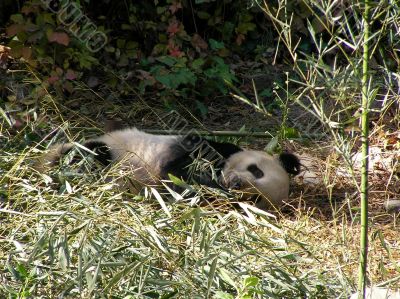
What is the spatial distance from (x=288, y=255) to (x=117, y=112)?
317 cm

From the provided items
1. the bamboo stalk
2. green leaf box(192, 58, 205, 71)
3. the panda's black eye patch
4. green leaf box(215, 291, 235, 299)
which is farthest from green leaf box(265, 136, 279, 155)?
the bamboo stalk

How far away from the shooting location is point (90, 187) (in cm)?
375

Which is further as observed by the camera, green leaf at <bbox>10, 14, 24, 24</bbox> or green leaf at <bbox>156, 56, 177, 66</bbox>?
green leaf at <bbox>156, 56, 177, 66</bbox>

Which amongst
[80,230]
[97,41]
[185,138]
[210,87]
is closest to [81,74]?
[97,41]

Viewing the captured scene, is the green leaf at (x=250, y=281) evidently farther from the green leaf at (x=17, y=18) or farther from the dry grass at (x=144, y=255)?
the green leaf at (x=17, y=18)

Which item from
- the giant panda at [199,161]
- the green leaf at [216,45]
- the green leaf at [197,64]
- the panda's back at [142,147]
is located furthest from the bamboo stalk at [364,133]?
the green leaf at [216,45]

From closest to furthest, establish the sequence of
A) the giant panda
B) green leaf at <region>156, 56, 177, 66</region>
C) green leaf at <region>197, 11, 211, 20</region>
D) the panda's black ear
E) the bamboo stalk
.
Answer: the bamboo stalk, the giant panda, the panda's black ear, green leaf at <region>156, 56, 177, 66</region>, green leaf at <region>197, 11, 211, 20</region>

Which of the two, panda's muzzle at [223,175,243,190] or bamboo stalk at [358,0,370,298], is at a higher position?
bamboo stalk at [358,0,370,298]

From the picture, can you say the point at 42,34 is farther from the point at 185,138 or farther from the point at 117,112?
the point at 185,138

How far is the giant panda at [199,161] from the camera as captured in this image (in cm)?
457

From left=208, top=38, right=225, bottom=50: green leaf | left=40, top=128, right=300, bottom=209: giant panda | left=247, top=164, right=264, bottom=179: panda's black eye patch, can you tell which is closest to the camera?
left=40, top=128, right=300, bottom=209: giant panda

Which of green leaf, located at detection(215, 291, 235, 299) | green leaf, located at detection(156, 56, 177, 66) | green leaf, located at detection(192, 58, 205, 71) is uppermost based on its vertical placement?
green leaf, located at detection(215, 291, 235, 299)

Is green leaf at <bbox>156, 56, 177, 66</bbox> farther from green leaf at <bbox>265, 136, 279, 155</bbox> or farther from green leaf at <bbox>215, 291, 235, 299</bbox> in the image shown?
green leaf at <bbox>215, 291, 235, 299</bbox>

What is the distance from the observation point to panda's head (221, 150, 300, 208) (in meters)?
4.58
